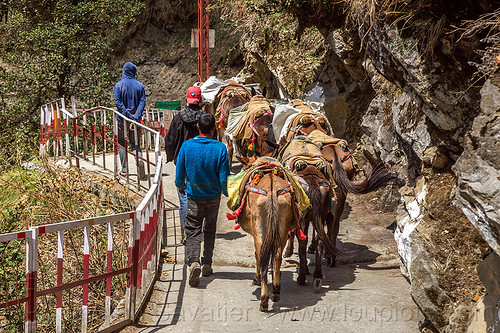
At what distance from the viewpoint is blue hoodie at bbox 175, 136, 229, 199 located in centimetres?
641

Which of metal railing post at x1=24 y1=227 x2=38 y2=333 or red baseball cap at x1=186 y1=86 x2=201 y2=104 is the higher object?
red baseball cap at x1=186 y1=86 x2=201 y2=104

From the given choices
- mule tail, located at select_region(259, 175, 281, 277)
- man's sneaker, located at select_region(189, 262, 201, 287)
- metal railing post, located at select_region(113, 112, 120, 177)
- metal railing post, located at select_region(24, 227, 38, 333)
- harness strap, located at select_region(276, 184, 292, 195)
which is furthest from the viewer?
metal railing post, located at select_region(113, 112, 120, 177)

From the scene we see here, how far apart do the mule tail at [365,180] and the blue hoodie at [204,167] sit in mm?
1851

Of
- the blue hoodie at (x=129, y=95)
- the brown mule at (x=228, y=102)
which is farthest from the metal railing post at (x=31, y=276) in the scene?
the brown mule at (x=228, y=102)

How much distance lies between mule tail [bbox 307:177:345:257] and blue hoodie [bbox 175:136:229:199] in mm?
1027

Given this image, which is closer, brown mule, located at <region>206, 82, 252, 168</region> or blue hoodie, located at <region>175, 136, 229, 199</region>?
blue hoodie, located at <region>175, 136, 229, 199</region>

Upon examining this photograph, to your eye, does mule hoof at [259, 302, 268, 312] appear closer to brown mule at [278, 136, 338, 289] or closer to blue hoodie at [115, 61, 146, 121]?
brown mule at [278, 136, 338, 289]

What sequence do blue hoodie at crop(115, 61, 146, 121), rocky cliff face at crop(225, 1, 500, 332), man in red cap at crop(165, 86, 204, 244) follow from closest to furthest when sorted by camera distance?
1. rocky cliff face at crop(225, 1, 500, 332)
2. man in red cap at crop(165, 86, 204, 244)
3. blue hoodie at crop(115, 61, 146, 121)

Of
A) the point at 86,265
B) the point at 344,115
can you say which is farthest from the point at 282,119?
the point at 86,265

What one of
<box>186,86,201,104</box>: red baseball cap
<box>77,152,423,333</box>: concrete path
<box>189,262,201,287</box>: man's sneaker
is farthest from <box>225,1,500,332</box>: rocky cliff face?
<box>186,86,201,104</box>: red baseball cap

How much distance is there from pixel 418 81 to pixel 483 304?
2.25 m

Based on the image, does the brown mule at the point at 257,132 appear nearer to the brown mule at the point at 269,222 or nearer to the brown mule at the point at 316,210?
the brown mule at the point at 316,210

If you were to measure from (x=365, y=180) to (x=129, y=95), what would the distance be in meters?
4.89

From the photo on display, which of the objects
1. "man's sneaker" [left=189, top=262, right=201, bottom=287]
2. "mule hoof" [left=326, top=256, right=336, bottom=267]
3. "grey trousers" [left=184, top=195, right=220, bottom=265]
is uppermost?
"grey trousers" [left=184, top=195, right=220, bottom=265]
